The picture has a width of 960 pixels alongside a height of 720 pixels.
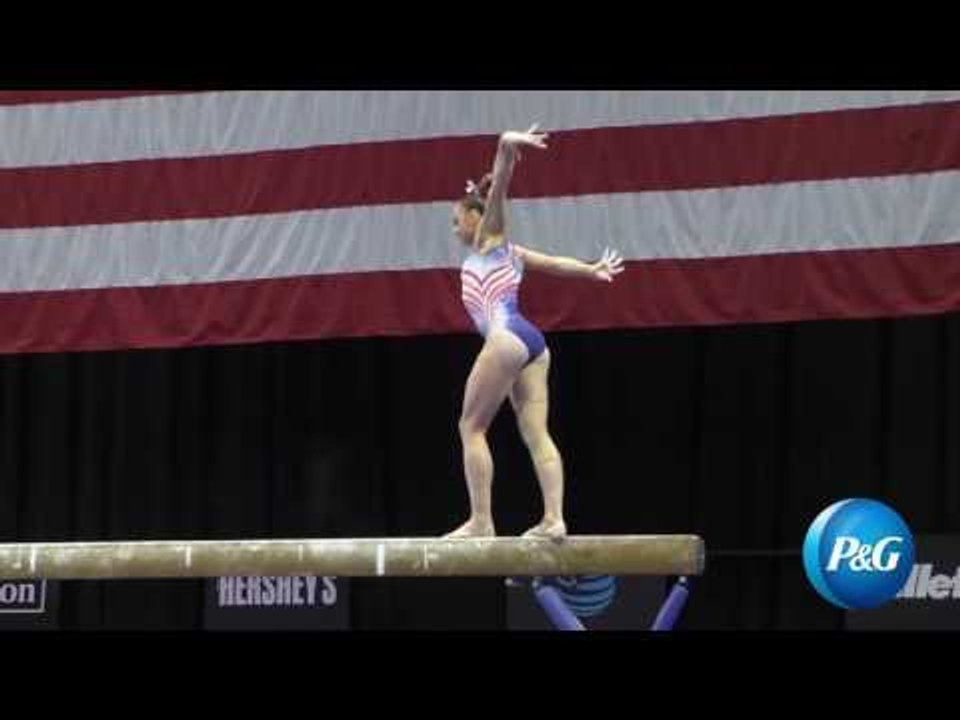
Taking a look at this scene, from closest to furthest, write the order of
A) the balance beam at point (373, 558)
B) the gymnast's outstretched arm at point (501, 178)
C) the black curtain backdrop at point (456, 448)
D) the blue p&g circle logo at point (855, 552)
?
1. the gymnast's outstretched arm at point (501, 178)
2. the balance beam at point (373, 558)
3. the blue p&g circle logo at point (855, 552)
4. the black curtain backdrop at point (456, 448)

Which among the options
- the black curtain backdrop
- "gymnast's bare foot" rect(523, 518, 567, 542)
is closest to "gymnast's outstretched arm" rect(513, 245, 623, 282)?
"gymnast's bare foot" rect(523, 518, 567, 542)

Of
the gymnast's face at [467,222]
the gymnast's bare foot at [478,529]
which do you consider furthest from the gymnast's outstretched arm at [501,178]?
the gymnast's bare foot at [478,529]

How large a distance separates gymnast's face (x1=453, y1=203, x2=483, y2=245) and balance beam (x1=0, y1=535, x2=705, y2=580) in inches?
42.6

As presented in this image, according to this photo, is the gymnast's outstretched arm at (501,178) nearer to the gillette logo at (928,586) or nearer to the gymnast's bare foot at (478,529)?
the gymnast's bare foot at (478,529)

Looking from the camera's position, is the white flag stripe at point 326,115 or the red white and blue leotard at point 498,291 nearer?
the red white and blue leotard at point 498,291

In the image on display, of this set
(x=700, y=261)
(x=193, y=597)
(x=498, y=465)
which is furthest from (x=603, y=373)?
(x=193, y=597)

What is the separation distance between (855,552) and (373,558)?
1797mm

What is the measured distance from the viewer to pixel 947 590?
9.59m

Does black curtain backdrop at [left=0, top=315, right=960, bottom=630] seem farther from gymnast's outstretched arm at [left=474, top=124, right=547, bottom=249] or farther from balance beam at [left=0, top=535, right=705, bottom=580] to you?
gymnast's outstretched arm at [left=474, top=124, right=547, bottom=249]

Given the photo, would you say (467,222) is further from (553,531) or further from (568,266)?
(553,531)

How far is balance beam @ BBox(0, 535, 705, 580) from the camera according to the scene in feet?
24.8

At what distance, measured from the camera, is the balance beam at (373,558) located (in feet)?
24.8

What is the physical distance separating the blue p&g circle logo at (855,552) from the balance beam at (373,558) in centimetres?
72

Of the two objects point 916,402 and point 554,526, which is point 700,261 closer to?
point 916,402
